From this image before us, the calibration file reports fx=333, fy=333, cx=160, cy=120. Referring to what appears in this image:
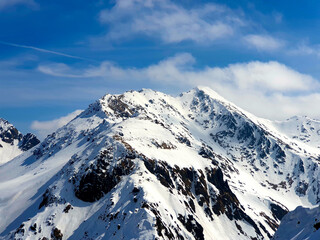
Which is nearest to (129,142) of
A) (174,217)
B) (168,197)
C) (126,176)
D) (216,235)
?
(126,176)

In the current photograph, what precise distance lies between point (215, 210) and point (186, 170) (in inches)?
1129

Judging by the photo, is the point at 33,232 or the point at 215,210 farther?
the point at 215,210

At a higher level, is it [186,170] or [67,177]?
[67,177]

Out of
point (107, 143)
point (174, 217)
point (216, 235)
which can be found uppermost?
point (107, 143)

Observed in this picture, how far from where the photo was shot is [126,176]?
15900cm

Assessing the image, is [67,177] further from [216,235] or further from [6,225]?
[216,235]

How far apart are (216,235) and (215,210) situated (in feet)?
74.6

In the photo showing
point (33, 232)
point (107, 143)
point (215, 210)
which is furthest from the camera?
point (215, 210)

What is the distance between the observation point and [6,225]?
150500 mm

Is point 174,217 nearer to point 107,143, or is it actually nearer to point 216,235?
point 216,235

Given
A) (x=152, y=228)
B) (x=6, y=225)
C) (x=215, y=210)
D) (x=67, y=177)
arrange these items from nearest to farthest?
(x=152, y=228) → (x=6, y=225) → (x=67, y=177) → (x=215, y=210)

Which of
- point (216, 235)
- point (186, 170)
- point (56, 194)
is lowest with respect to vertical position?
point (216, 235)

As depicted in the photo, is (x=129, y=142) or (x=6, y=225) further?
(x=129, y=142)

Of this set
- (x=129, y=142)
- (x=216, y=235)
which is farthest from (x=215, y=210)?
(x=129, y=142)
